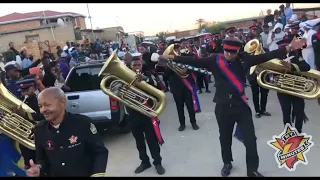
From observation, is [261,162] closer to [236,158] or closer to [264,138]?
[236,158]

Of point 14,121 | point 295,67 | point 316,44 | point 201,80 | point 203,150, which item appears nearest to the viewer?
point 14,121

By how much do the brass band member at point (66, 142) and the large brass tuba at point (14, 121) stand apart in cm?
165

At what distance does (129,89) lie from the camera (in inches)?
205

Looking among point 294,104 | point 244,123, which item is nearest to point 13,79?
point 244,123

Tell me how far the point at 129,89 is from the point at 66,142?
8.33 ft

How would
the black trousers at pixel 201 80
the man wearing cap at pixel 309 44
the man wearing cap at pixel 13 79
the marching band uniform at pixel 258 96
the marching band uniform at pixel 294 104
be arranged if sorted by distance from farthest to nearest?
the black trousers at pixel 201 80 → the man wearing cap at pixel 309 44 → the marching band uniform at pixel 258 96 → the marching band uniform at pixel 294 104 → the man wearing cap at pixel 13 79

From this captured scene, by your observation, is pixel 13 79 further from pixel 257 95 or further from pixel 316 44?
pixel 316 44

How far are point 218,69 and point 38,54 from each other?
60.5 ft

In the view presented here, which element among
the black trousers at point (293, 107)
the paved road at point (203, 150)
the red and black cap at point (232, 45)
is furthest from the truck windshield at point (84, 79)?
the black trousers at point (293, 107)

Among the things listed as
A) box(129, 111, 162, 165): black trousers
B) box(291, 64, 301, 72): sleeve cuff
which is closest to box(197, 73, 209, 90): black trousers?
box(291, 64, 301, 72): sleeve cuff

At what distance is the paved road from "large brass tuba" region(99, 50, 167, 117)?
0.93m

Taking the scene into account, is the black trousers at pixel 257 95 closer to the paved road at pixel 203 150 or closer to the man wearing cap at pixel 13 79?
the paved road at pixel 203 150

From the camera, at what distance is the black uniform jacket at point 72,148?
273cm

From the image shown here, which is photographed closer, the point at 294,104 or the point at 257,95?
the point at 294,104
